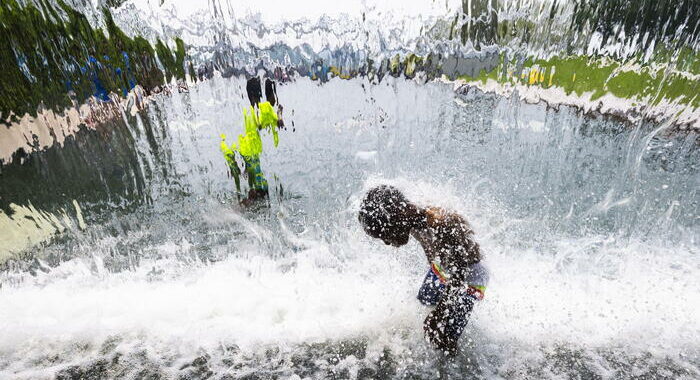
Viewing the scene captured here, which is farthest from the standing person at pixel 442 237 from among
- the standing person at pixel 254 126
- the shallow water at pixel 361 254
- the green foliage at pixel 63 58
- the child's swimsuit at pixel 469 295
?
the green foliage at pixel 63 58

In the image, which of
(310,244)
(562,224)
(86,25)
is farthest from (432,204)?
(86,25)

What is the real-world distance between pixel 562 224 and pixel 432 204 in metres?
2.82

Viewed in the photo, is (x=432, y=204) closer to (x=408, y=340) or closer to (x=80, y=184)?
(x=408, y=340)

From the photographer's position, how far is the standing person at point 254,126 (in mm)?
3670

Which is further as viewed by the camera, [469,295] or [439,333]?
[439,333]

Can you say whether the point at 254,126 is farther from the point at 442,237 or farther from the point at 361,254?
the point at 442,237

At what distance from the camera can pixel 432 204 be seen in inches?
77.9

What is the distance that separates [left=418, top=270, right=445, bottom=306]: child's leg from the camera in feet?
7.57

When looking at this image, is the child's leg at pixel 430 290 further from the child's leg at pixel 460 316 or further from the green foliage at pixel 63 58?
the green foliage at pixel 63 58

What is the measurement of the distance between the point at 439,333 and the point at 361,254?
1.48 m

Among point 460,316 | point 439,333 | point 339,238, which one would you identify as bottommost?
point 339,238

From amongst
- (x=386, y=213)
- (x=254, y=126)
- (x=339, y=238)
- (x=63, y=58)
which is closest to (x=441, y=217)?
(x=386, y=213)

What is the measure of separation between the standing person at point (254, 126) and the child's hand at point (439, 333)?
261 cm

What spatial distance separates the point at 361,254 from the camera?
347 cm
